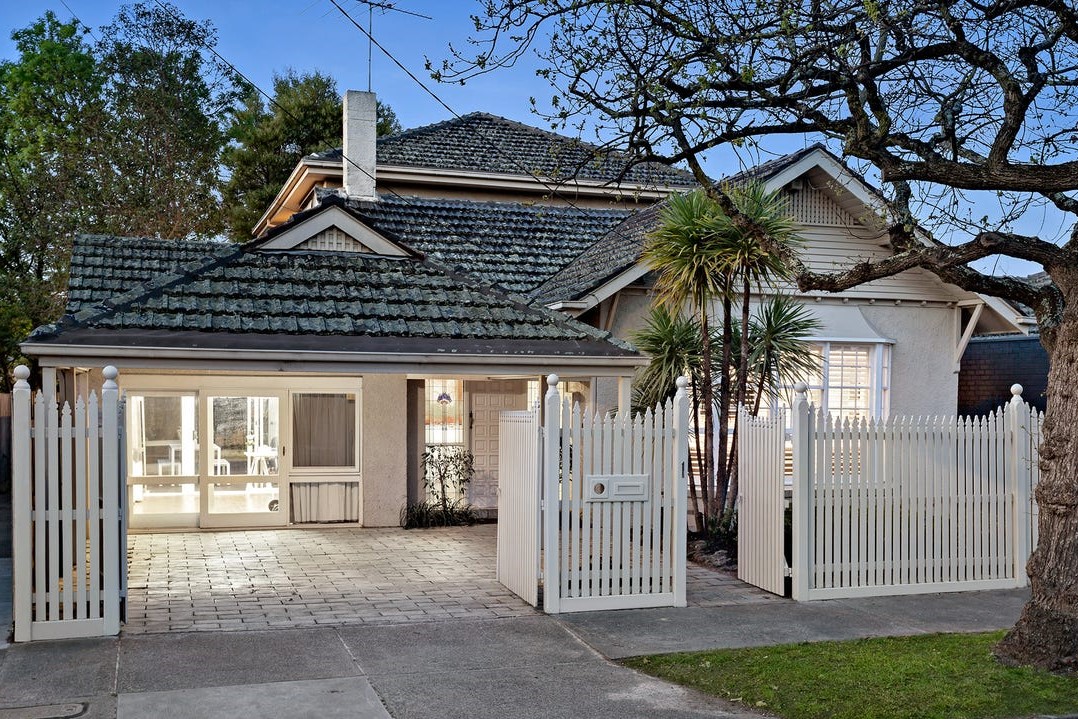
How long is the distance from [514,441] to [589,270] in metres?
5.43

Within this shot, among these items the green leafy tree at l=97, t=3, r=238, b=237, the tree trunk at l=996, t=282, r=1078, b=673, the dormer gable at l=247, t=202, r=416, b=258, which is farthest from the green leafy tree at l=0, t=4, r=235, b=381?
the tree trunk at l=996, t=282, r=1078, b=673

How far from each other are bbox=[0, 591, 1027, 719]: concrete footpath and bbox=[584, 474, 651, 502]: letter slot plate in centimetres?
105

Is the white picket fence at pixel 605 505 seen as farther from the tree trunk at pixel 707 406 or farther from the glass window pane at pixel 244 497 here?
the glass window pane at pixel 244 497

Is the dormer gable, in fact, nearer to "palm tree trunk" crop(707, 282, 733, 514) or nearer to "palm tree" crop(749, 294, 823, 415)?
"palm tree trunk" crop(707, 282, 733, 514)

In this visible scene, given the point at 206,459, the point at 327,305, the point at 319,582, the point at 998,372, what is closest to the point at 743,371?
the point at 327,305

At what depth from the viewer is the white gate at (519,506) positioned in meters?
10.2

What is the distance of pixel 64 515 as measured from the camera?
870 centimetres

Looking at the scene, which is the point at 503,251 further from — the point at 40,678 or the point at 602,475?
the point at 40,678

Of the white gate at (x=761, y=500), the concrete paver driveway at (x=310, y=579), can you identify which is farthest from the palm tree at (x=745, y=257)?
the concrete paver driveway at (x=310, y=579)

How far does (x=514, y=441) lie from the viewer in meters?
10.8

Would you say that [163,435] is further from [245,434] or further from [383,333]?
[383,333]

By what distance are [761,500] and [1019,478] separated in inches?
112

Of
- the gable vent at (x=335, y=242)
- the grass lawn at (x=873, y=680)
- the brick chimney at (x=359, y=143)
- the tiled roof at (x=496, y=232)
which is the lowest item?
the grass lawn at (x=873, y=680)

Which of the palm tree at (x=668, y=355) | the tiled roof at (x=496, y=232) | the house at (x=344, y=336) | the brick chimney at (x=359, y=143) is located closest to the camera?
the house at (x=344, y=336)
